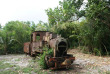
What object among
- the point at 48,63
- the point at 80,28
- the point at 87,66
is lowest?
the point at 87,66

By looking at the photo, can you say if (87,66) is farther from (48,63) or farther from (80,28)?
(80,28)

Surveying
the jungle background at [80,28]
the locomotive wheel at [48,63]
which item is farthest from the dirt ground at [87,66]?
the jungle background at [80,28]

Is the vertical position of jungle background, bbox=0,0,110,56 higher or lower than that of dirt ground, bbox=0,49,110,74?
higher

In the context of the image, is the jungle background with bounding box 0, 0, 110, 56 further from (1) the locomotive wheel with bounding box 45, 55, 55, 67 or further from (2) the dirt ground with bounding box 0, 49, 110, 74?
(1) the locomotive wheel with bounding box 45, 55, 55, 67

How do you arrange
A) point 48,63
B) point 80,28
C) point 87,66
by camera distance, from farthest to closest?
point 80,28, point 87,66, point 48,63

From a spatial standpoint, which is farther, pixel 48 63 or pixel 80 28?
pixel 80 28

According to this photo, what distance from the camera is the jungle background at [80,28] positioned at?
814 cm

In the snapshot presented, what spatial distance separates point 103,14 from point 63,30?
23.0 ft

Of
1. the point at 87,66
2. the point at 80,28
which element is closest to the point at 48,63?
the point at 87,66

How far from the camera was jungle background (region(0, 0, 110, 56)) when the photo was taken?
814cm

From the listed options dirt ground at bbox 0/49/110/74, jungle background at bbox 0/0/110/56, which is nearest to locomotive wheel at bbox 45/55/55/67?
dirt ground at bbox 0/49/110/74

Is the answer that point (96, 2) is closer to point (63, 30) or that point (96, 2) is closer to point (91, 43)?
point (91, 43)

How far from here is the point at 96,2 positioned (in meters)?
7.99

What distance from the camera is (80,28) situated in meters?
10.8
